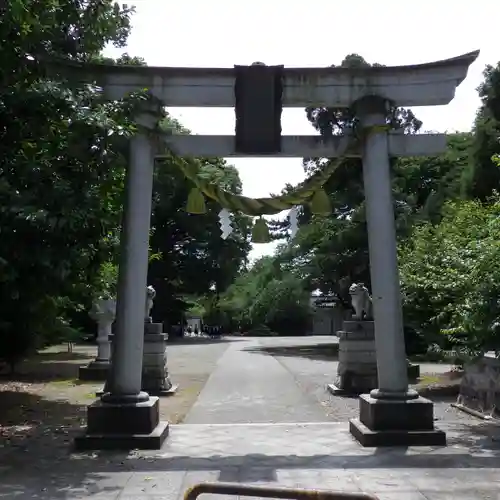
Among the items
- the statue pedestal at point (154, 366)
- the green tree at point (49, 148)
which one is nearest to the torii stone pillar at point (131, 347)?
the green tree at point (49, 148)

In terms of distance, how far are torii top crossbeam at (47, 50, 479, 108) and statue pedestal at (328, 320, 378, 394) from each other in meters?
7.55

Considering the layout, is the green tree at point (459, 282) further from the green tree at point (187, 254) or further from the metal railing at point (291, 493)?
the green tree at point (187, 254)

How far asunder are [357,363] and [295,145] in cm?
796

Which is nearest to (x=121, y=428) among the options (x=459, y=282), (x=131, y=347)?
(x=131, y=347)

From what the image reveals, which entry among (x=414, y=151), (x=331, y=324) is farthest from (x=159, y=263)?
(x=414, y=151)

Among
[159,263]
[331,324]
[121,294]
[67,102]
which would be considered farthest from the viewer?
[331,324]

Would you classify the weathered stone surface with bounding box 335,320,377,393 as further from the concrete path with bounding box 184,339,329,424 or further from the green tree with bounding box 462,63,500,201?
the green tree with bounding box 462,63,500,201

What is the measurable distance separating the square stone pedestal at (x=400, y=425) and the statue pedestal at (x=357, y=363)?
22.8 feet

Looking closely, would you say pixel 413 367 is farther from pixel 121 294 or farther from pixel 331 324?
pixel 331 324

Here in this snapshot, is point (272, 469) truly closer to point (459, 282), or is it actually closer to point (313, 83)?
point (459, 282)

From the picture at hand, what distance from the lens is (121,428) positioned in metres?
8.59

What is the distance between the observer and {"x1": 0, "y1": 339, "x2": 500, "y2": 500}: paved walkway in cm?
653

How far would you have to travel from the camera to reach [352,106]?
31.2 ft

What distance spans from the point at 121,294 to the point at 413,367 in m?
12.3
